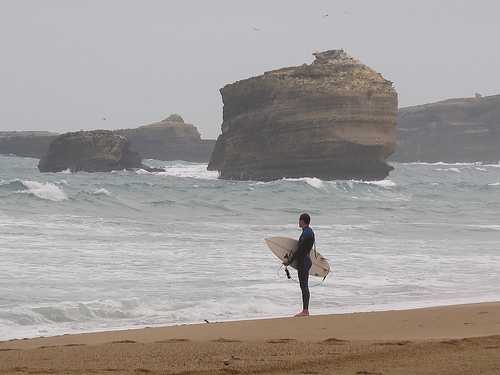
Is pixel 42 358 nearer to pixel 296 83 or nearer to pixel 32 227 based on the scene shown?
pixel 32 227

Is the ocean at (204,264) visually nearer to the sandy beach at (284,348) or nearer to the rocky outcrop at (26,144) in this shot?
the sandy beach at (284,348)

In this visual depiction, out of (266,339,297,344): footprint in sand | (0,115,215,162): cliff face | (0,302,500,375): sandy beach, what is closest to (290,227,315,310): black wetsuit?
(0,302,500,375): sandy beach

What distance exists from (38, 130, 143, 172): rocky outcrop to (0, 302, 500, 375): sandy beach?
89.1m

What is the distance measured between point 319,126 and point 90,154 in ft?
109

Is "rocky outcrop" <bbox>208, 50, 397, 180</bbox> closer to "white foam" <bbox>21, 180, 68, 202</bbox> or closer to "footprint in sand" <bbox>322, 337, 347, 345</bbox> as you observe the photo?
"white foam" <bbox>21, 180, 68, 202</bbox>

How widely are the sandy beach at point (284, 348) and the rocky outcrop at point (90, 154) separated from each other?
89146 mm

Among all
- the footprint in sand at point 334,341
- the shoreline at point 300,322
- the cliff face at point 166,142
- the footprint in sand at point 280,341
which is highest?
the cliff face at point 166,142

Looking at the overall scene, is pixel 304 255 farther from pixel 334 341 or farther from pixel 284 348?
pixel 284 348

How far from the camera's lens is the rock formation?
165m

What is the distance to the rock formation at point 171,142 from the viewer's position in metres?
165

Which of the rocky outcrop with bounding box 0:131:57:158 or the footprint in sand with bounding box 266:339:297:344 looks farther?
the rocky outcrop with bounding box 0:131:57:158

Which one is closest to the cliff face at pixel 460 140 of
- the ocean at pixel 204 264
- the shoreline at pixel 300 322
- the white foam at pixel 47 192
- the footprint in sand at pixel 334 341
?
the white foam at pixel 47 192

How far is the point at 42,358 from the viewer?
24.2 feet

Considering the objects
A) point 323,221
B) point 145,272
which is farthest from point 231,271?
point 323,221
